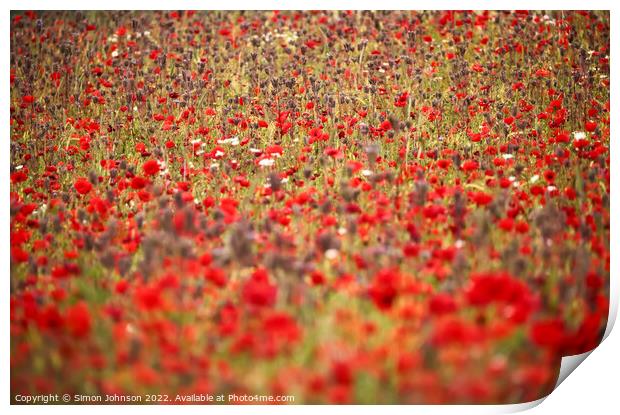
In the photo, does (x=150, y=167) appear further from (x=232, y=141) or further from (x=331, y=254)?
(x=331, y=254)

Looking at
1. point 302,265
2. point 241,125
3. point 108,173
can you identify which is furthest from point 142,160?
point 302,265

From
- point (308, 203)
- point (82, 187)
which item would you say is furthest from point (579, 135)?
point (82, 187)

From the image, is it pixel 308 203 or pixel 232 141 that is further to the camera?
pixel 232 141

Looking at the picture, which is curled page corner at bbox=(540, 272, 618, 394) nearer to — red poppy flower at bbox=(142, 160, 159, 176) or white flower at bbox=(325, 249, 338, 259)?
white flower at bbox=(325, 249, 338, 259)

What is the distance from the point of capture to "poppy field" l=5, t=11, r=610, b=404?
66.1 inches

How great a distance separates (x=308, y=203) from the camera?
2.07m

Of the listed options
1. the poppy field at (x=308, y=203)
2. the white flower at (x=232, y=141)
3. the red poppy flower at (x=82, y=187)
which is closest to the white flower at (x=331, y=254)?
the poppy field at (x=308, y=203)

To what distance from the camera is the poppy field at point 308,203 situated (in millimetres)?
1678

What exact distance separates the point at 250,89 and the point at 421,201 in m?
0.61

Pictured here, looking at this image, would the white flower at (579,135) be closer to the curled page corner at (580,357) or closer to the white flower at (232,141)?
the curled page corner at (580,357)

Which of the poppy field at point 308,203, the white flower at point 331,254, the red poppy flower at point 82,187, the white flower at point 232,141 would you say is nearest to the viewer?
the poppy field at point 308,203

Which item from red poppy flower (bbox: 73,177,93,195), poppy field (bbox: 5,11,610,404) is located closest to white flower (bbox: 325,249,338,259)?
poppy field (bbox: 5,11,610,404)

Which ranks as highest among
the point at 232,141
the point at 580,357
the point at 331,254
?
the point at 232,141

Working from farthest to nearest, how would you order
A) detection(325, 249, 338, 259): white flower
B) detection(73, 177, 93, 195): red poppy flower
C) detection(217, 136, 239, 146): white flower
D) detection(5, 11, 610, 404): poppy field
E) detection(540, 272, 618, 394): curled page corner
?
1. detection(217, 136, 239, 146): white flower
2. detection(73, 177, 93, 195): red poppy flower
3. detection(540, 272, 618, 394): curled page corner
4. detection(325, 249, 338, 259): white flower
5. detection(5, 11, 610, 404): poppy field
